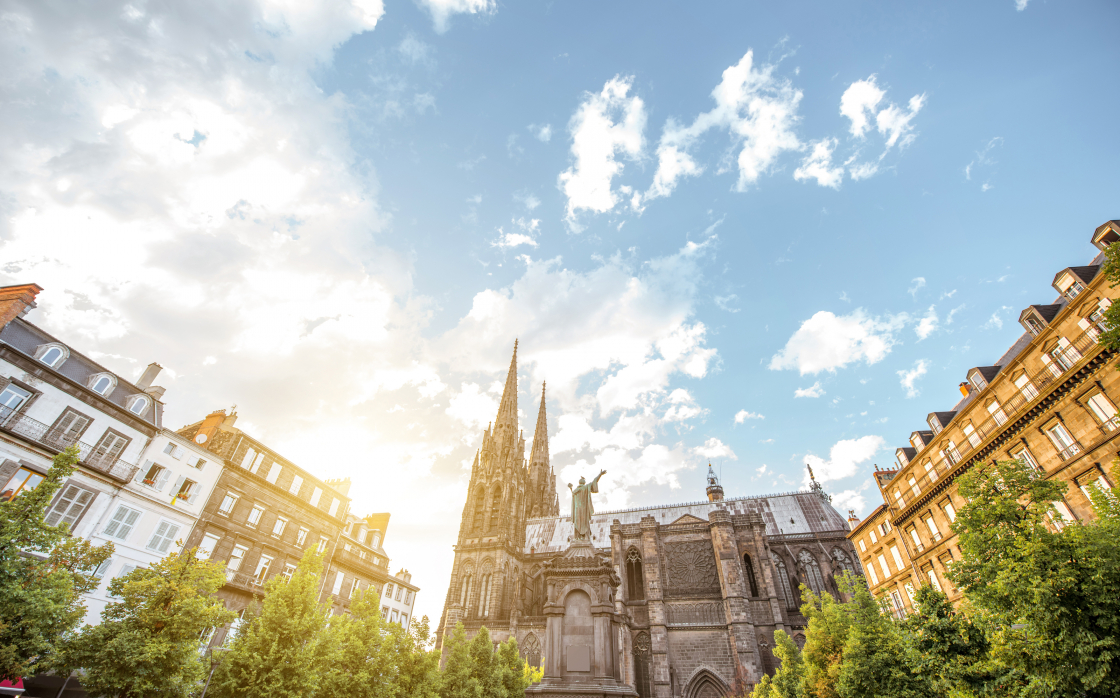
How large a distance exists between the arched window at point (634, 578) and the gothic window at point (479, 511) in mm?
13077

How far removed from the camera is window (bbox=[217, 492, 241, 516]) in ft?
74.8

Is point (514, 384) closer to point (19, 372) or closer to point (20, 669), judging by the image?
point (19, 372)

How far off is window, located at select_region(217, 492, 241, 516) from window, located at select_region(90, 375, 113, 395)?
23.7 ft

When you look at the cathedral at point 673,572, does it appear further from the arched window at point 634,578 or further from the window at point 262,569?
the window at point 262,569

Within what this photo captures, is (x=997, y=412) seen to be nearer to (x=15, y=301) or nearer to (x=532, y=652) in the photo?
(x=532, y=652)

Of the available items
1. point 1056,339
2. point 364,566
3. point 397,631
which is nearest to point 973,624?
point 1056,339

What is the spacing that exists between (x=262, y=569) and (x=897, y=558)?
1384 inches

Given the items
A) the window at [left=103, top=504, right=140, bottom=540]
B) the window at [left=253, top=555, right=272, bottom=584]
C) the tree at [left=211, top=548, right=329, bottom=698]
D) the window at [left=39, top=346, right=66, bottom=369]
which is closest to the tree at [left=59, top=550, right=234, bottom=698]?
the tree at [left=211, top=548, right=329, bottom=698]

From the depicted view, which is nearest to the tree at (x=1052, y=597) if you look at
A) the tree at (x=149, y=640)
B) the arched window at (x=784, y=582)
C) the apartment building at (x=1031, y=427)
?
the apartment building at (x=1031, y=427)

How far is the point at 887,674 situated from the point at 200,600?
19.2m

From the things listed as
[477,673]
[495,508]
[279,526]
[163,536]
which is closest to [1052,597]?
[477,673]

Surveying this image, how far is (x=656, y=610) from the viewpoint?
32.4 metres

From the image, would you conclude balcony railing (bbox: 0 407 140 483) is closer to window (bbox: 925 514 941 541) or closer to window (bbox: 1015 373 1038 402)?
window (bbox: 1015 373 1038 402)

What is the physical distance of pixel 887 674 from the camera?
46.8ft
